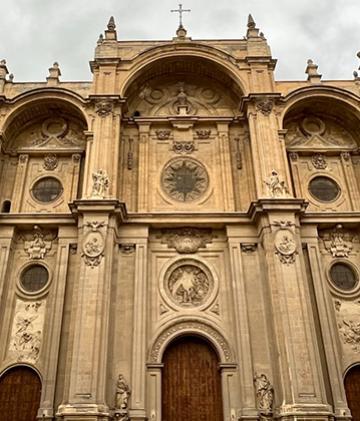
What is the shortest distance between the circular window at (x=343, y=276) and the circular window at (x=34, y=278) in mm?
11000

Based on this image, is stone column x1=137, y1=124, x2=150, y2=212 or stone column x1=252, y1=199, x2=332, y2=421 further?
stone column x1=137, y1=124, x2=150, y2=212

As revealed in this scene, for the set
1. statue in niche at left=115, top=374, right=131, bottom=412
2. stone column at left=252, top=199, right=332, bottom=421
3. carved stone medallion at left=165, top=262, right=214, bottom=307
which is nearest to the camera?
stone column at left=252, top=199, right=332, bottom=421

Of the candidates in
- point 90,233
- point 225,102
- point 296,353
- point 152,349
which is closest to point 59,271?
point 90,233

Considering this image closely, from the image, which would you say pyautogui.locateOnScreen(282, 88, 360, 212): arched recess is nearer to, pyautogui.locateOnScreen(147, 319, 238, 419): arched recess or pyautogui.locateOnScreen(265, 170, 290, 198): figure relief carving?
pyautogui.locateOnScreen(265, 170, 290, 198): figure relief carving

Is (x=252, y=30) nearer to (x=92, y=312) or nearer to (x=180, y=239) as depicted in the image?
(x=180, y=239)

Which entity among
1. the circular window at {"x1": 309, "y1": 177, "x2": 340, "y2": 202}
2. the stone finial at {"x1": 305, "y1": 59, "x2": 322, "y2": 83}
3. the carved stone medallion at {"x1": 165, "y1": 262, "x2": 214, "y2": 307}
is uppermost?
the stone finial at {"x1": 305, "y1": 59, "x2": 322, "y2": 83}

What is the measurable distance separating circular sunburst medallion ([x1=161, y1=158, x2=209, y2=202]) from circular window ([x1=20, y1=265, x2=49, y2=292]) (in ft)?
19.2

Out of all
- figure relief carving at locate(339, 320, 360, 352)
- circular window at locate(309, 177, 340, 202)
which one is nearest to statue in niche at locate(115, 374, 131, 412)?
figure relief carving at locate(339, 320, 360, 352)

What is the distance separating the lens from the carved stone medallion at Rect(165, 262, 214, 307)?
54.2 feet

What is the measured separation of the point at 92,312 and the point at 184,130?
9.08 metres

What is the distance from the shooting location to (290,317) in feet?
48.2

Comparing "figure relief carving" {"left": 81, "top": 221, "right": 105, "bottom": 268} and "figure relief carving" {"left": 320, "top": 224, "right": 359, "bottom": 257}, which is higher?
"figure relief carving" {"left": 320, "top": 224, "right": 359, "bottom": 257}

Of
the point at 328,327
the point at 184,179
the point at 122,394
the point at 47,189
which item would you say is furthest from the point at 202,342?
the point at 47,189

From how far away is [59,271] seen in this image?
16.6 meters
